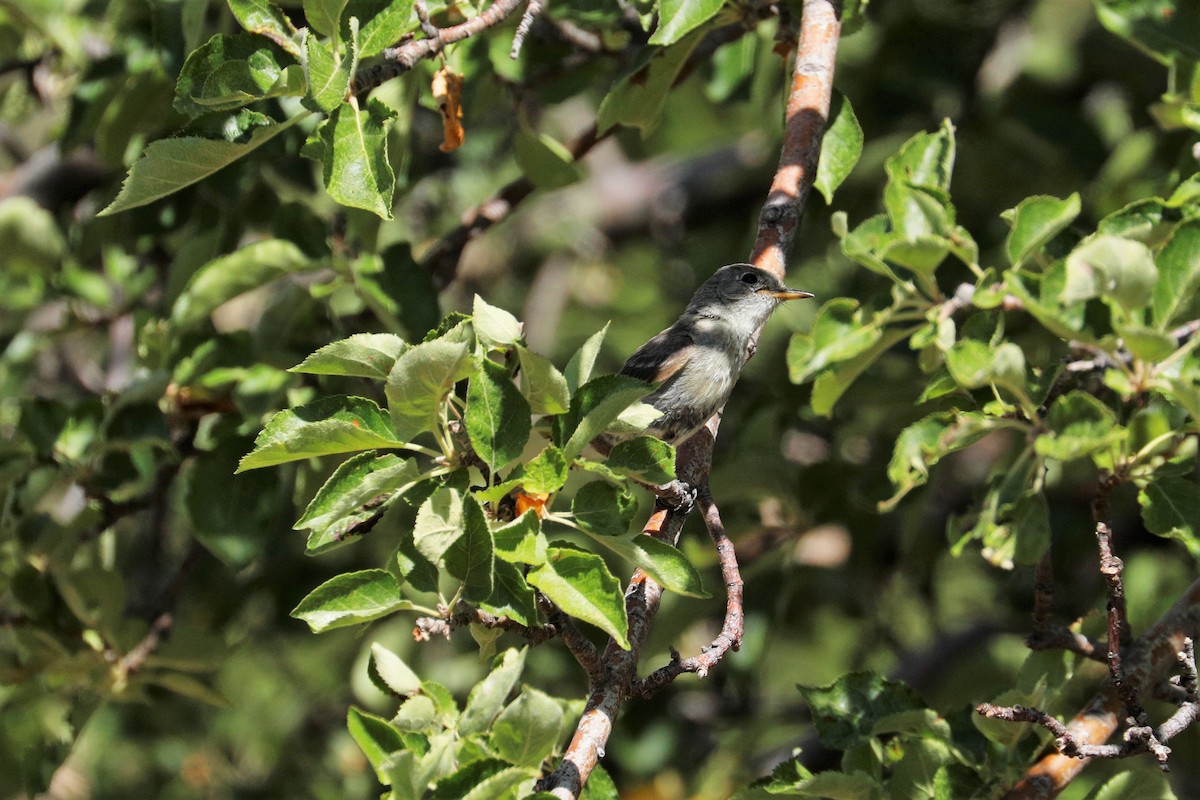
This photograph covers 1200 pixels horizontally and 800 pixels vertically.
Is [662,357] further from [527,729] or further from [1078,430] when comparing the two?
[527,729]

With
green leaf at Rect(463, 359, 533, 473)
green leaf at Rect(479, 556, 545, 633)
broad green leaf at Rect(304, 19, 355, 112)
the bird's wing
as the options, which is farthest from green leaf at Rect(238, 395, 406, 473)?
the bird's wing

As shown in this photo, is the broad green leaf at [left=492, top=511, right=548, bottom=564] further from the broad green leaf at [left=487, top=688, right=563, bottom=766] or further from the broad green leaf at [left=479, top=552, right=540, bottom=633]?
the broad green leaf at [left=487, top=688, right=563, bottom=766]

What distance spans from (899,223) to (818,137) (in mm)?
345

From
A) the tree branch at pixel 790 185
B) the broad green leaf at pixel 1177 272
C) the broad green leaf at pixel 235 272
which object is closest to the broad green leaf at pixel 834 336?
the tree branch at pixel 790 185

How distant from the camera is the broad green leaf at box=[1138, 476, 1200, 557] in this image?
2465 mm

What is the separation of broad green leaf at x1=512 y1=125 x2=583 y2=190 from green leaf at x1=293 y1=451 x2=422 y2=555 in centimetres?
138

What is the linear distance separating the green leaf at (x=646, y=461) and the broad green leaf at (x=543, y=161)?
1.34 metres

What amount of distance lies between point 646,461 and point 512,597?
32 cm

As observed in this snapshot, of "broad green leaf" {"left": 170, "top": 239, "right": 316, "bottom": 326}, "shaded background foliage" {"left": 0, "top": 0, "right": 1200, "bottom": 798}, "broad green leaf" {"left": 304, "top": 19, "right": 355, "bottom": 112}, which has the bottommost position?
"shaded background foliage" {"left": 0, "top": 0, "right": 1200, "bottom": 798}

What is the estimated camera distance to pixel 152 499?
3.53 meters

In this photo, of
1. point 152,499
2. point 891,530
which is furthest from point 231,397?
point 891,530

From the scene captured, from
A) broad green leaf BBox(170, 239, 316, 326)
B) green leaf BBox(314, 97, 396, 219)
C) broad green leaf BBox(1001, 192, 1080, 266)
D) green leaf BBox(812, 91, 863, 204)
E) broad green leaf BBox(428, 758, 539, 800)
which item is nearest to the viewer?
broad green leaf BBox(428, 758, 539, 800)

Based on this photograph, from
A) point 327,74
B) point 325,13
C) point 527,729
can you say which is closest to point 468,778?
point 527,729

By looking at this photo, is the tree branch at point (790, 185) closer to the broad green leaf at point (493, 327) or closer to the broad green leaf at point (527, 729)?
the broad green leaf at point (527, 729)
